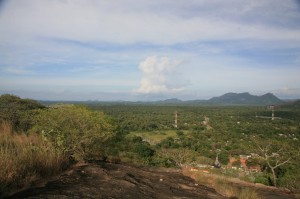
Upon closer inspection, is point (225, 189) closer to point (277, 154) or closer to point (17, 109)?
point (17, 109)

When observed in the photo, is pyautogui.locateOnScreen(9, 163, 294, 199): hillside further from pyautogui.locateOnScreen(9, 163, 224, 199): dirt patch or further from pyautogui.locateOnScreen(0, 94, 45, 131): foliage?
pyautogui.locateOnScreen(0, 94, 45, 131): foliage

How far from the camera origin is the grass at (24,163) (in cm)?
502

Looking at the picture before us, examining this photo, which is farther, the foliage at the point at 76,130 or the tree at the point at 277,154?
the tree at the point at 277,154

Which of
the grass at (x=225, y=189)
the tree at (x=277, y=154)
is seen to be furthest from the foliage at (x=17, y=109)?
the tree at (x=277, y=154)

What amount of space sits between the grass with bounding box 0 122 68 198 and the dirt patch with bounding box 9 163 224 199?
0.83ft

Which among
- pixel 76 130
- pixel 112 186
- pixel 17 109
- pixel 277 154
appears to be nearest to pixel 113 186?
pixel 112 186

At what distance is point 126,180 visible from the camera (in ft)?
20.9

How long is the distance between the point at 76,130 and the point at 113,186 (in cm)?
293

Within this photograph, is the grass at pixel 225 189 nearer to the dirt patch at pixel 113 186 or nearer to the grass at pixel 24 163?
the dirt patch at pixel 113 186

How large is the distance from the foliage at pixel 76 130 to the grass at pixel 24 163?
0.55m

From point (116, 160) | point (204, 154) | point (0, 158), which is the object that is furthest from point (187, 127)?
point (0, 158)

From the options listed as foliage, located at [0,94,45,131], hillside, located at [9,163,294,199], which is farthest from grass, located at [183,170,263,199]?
foliage, located at [0,94,45,131]

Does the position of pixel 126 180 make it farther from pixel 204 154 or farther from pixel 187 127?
pixel 187 127

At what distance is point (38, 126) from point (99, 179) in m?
3.36
